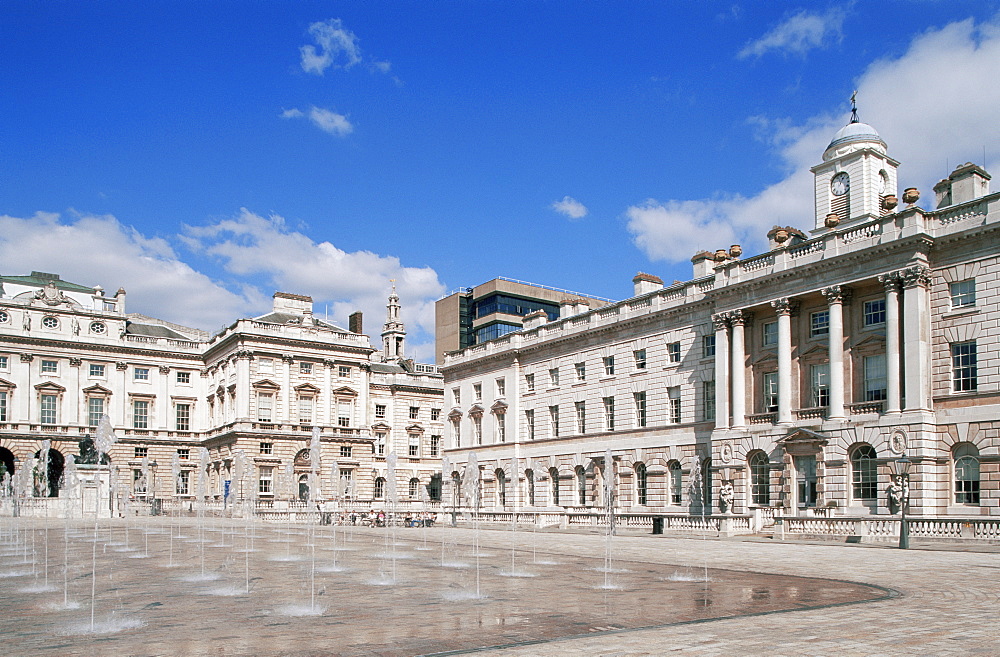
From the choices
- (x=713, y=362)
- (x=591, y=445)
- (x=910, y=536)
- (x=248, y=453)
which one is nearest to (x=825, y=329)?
(x=713, y=362)

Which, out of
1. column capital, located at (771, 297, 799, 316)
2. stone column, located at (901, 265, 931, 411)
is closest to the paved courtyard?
stone column, located at (901, 265, 931, 411)

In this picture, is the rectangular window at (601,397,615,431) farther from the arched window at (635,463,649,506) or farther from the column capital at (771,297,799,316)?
the column capital at (771,297,799,316)

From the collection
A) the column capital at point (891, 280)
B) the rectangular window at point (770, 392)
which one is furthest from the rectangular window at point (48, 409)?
the column capital at point (891, 280)

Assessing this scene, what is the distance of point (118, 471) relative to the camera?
81625mm

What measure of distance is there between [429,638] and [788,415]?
3560cm

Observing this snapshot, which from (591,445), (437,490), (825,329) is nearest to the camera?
(825,329)

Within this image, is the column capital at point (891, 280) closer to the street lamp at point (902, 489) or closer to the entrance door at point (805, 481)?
the street lamp at point (902, 489)

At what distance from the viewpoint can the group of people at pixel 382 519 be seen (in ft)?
178

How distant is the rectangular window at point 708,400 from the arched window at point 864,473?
10159 millimetres

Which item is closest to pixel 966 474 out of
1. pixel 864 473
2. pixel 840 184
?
pixel 864 473

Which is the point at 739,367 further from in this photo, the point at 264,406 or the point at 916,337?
the point at 264,406

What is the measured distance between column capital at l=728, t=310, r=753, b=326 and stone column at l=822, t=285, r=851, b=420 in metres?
5.40

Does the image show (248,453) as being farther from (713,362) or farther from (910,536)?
(910,536)

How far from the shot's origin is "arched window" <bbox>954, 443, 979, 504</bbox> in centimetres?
3825
